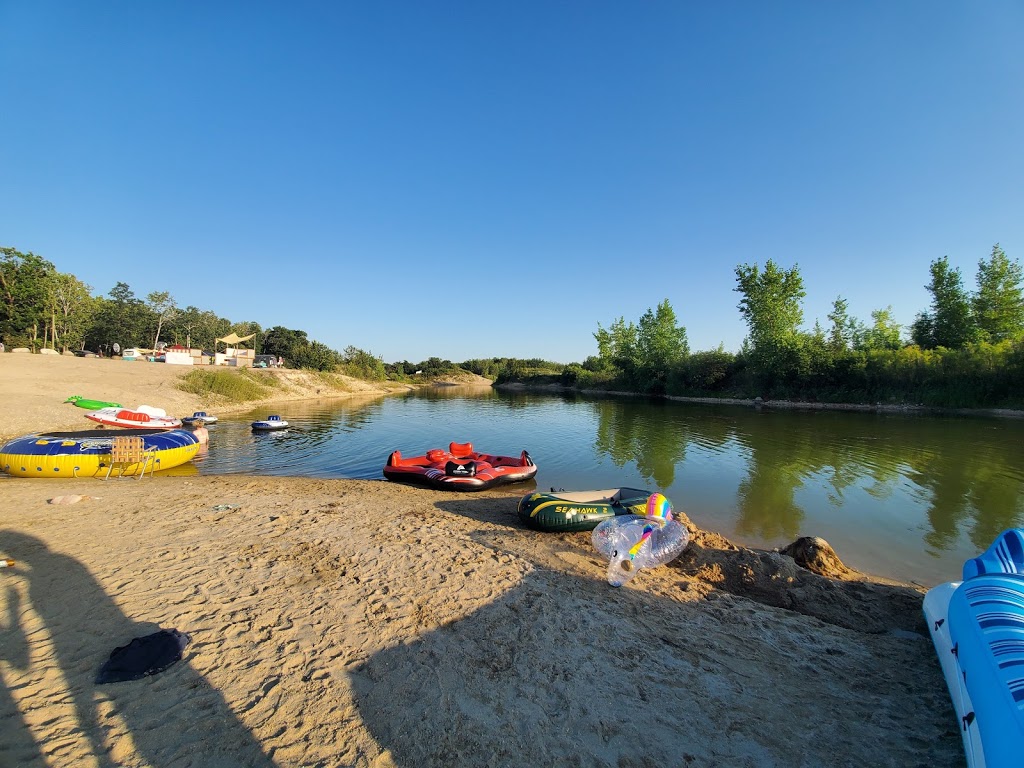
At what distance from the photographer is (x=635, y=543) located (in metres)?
6.67

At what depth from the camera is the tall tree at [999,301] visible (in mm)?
42719

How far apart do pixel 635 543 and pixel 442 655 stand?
12.0ft

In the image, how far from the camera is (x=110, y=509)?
28.1 feet

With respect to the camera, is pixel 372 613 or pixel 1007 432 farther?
pixel 1007 432

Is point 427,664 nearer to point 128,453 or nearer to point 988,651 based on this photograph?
point 988,651

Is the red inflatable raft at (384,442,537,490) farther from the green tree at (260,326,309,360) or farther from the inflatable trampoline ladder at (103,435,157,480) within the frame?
the green tree at (260,326,309,360)

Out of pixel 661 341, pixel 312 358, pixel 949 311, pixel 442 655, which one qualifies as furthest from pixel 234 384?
pixel 949 311

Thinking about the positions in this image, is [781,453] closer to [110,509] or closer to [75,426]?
[110,509]

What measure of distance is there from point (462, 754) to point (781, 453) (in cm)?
2142

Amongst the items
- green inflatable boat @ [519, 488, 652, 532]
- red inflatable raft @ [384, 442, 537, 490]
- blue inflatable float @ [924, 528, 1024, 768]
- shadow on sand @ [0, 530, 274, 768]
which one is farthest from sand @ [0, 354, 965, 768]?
red inflatable raft @ [384, 442, 537, 490]

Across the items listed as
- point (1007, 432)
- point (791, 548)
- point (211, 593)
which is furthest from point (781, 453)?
point (211, 593)

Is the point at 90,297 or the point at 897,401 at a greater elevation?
the point at 90,297

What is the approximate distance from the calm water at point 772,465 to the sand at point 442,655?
3840mm

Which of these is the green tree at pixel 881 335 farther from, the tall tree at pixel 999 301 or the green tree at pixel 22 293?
the green tree at pixel 22 293
